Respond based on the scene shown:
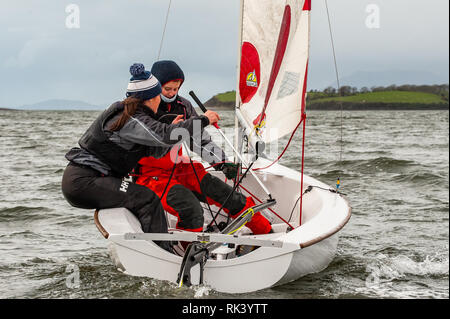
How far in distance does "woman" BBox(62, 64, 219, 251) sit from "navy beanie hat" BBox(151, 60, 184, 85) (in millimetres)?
358

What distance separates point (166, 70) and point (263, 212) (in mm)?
1615

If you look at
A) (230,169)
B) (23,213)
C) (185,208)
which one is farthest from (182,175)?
(23,213)

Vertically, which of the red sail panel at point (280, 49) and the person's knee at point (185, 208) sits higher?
the red sail panel at point (280, 49)

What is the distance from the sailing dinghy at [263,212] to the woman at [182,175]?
142 mm

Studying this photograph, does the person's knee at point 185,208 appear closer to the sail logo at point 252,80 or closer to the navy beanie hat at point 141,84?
the navy beanie hat at point 141,84

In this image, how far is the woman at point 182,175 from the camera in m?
3.57

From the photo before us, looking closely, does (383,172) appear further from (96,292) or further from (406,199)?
(96,292)

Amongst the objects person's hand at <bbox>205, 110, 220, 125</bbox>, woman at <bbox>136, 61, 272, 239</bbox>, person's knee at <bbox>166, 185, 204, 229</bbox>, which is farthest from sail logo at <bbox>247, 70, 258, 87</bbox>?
person's knee at <bbox>166, 185, 204, 229</bbox>

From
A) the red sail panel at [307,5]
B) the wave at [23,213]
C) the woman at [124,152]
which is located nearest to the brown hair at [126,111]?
the woman at [124,152]

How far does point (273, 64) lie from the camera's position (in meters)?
4.54

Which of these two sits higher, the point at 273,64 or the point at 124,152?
the point at 273,64

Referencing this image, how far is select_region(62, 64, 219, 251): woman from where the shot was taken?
3172 millimetres

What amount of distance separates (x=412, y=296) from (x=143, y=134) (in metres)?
2.13

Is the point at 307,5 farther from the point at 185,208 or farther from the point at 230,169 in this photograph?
the point at 185,208
